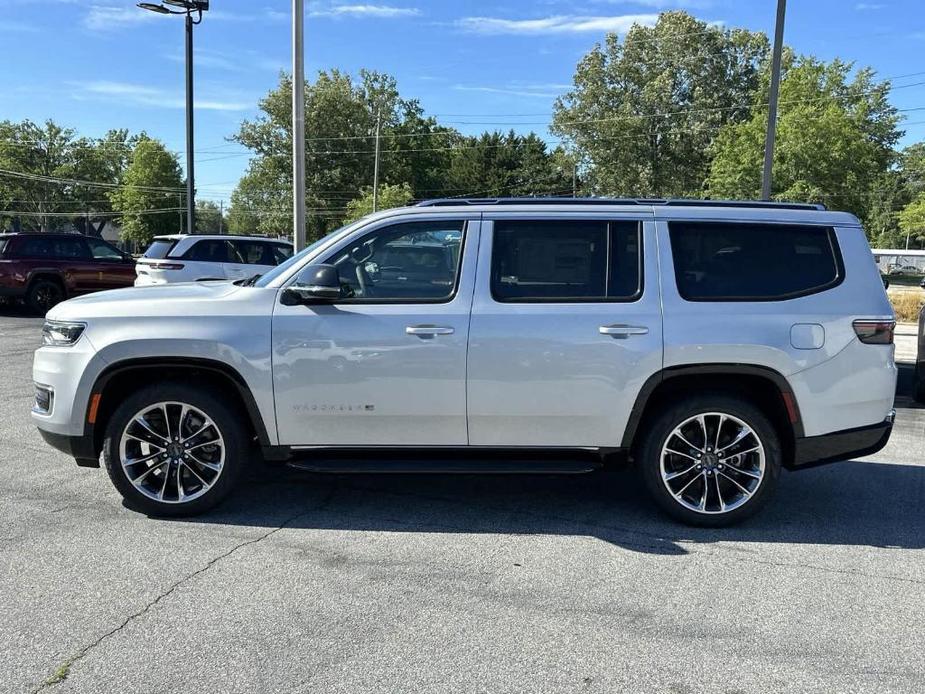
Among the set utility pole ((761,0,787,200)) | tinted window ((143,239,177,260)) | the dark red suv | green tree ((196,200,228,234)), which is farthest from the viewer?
green tree ((196,200,228,234))

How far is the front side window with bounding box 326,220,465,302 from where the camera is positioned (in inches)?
182

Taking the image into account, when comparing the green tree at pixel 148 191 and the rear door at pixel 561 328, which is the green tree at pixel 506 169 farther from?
the rear door at pixel 561 328

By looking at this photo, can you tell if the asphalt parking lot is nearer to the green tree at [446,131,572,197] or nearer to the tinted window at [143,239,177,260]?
the tinted window at [143,239,177,260]

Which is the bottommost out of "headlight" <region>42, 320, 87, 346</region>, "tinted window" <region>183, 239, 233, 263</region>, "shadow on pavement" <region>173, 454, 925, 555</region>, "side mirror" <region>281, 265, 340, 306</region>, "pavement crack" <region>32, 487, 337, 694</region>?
"pavement crack" <region>32, 487, 337, 694</region>

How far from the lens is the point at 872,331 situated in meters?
4.57

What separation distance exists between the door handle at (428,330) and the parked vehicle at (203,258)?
9.49 metres

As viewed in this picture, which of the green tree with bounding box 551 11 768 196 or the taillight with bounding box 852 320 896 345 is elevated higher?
the green tree with bounding box 551 11 768 196

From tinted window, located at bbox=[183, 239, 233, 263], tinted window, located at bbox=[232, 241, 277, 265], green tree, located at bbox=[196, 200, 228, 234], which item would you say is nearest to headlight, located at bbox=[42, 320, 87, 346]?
tinted window, located at bbox=[183, 239, 233, 263]

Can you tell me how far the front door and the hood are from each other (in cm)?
34

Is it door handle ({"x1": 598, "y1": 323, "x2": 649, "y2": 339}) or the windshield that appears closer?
door handle ({"x1": 598, "y1": 323, "x2": 649, "y2": 339})

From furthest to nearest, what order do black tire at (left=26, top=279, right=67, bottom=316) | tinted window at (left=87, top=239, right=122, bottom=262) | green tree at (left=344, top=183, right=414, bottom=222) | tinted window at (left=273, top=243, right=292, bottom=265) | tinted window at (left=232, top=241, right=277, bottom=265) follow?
green tree at (left=344, top=183, right=414, bottom=222) < tinted window at (left=87, top=239, right=122, bottom=262) < black tire at (left=26, top=279, right=67, bottom=316) < tinted window at (left=273, top=243, right=292, bottom=265) < tinted window at (left=232, top=241, right=277, bottom=265)

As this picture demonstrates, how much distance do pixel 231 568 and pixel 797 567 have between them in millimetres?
3071

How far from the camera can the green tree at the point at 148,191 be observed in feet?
254

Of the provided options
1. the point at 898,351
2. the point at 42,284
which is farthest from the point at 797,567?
→ the point at 42,284
